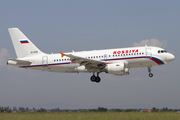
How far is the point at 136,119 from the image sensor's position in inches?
1049

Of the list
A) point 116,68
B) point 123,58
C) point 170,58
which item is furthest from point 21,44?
point 170,58

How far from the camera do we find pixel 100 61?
135 ft

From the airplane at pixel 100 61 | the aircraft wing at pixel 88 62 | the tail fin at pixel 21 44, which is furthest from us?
the tail fin at pixel 21 44

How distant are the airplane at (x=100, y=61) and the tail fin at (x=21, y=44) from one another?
1.39 m

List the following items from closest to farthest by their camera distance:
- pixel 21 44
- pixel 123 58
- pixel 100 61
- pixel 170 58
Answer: pixel 100 61, pixel 123 58, pixel 170 58, pixel 21 44

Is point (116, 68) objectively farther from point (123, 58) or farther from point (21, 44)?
point (21, 44)

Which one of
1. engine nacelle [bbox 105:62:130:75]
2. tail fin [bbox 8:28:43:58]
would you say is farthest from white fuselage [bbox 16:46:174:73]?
tail fin [bbox 8:28:43:58]

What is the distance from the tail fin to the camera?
4778cm

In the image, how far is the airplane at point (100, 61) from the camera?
41.1 metres

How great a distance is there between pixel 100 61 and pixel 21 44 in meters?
15.8

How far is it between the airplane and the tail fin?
1386 millimetres

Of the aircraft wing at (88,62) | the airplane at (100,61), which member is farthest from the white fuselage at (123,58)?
the aircraft wing at (88,62)

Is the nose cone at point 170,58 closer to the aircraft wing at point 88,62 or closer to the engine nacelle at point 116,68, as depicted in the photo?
the engine nacelle at point 116,68

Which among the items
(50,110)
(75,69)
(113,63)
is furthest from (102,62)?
(50,110)
